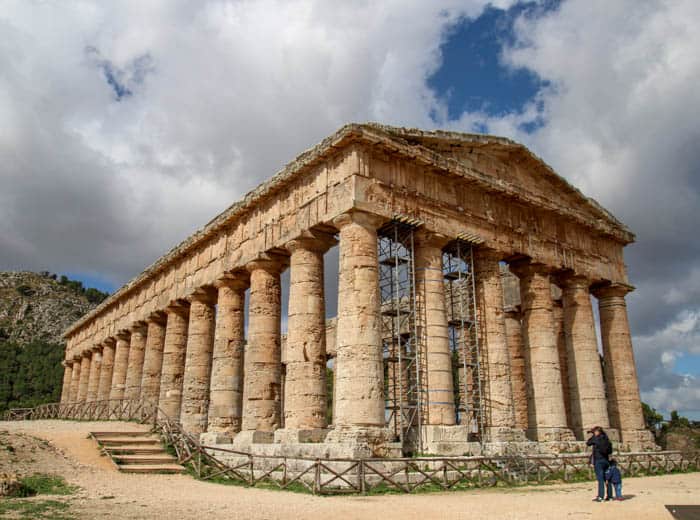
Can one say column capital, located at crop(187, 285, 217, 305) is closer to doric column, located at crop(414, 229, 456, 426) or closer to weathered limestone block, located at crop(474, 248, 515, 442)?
doric column, located at crop(414, 229, 456, 426)

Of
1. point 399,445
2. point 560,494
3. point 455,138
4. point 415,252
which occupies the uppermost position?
point 455,138

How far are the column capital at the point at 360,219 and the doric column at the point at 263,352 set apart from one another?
4.58 m

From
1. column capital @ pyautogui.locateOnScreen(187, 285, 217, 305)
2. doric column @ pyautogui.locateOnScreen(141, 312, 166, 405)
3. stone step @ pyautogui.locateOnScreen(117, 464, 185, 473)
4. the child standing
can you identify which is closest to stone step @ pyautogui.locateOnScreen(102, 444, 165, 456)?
stone step @ pyautogui.locateOnScreen(117, 464, 185, 473)

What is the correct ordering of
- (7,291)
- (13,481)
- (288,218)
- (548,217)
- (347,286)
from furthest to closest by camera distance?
1. (7,291)
2. (548,217)
3. (288,218)
4. (347,286)
5. (13,481)

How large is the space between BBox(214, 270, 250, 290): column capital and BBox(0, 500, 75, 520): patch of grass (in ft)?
37.1

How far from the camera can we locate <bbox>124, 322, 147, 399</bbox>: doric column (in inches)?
1166

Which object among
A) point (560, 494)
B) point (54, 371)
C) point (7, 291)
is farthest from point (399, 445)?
point (7, 291)

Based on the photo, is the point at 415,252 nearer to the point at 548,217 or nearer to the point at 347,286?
the point at 347,286

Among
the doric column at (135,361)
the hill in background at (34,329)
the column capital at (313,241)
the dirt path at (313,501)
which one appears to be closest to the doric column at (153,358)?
the doric column at (135,361)

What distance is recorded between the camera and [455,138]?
60.3 ft

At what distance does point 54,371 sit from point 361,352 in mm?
66142

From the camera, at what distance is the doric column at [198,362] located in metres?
22.9

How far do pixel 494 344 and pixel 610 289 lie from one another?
817 centimetres

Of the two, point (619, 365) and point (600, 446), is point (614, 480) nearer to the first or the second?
point (600, 446)
